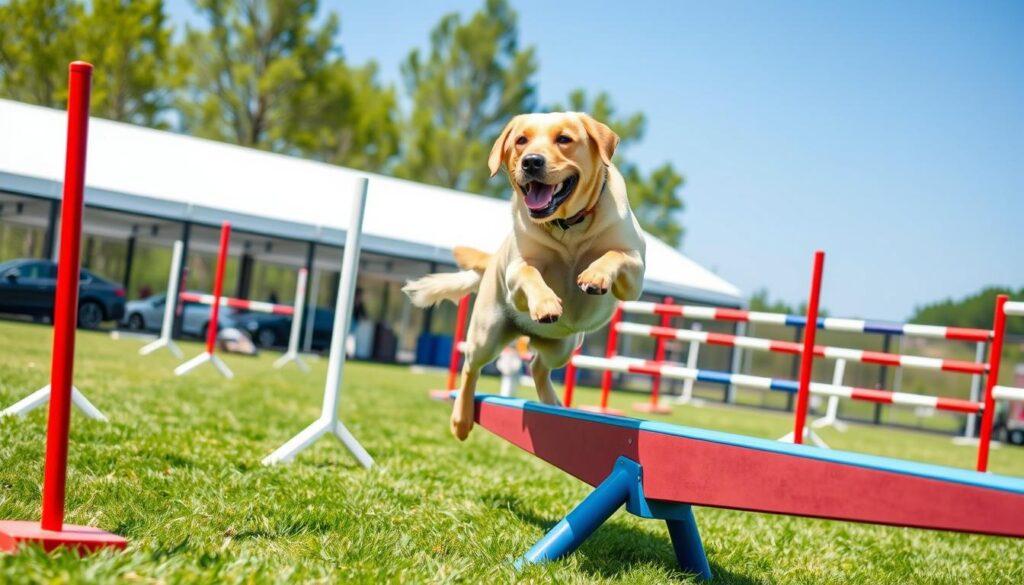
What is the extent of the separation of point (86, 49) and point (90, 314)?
13.1 metres

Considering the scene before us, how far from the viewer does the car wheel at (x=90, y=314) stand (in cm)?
1748

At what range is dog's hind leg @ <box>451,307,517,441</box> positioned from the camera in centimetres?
349

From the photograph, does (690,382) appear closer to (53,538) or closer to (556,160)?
(556,160)

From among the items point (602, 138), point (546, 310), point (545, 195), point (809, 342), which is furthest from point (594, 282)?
point (809, 342)

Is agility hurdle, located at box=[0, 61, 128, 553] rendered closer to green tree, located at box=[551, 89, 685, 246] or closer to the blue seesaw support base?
the blue seesaw support base

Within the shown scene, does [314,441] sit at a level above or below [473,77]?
below

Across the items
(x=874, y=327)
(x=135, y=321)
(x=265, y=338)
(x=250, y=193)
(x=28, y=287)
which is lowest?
(x=265, y=338)

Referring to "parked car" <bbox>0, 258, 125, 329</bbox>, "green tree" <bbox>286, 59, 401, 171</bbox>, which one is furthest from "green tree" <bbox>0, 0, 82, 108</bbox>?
"parked car" <bbox>0, 258, 125, 329</bbox>

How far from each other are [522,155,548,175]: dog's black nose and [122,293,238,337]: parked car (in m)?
17.3

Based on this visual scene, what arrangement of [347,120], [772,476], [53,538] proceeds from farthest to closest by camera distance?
[347,120]
[772,476]
[53,538]

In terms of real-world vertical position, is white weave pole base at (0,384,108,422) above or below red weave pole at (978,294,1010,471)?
below

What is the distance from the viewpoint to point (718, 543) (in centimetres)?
362

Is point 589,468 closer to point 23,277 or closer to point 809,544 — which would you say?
point 809,544

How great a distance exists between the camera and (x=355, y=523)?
3135mm
